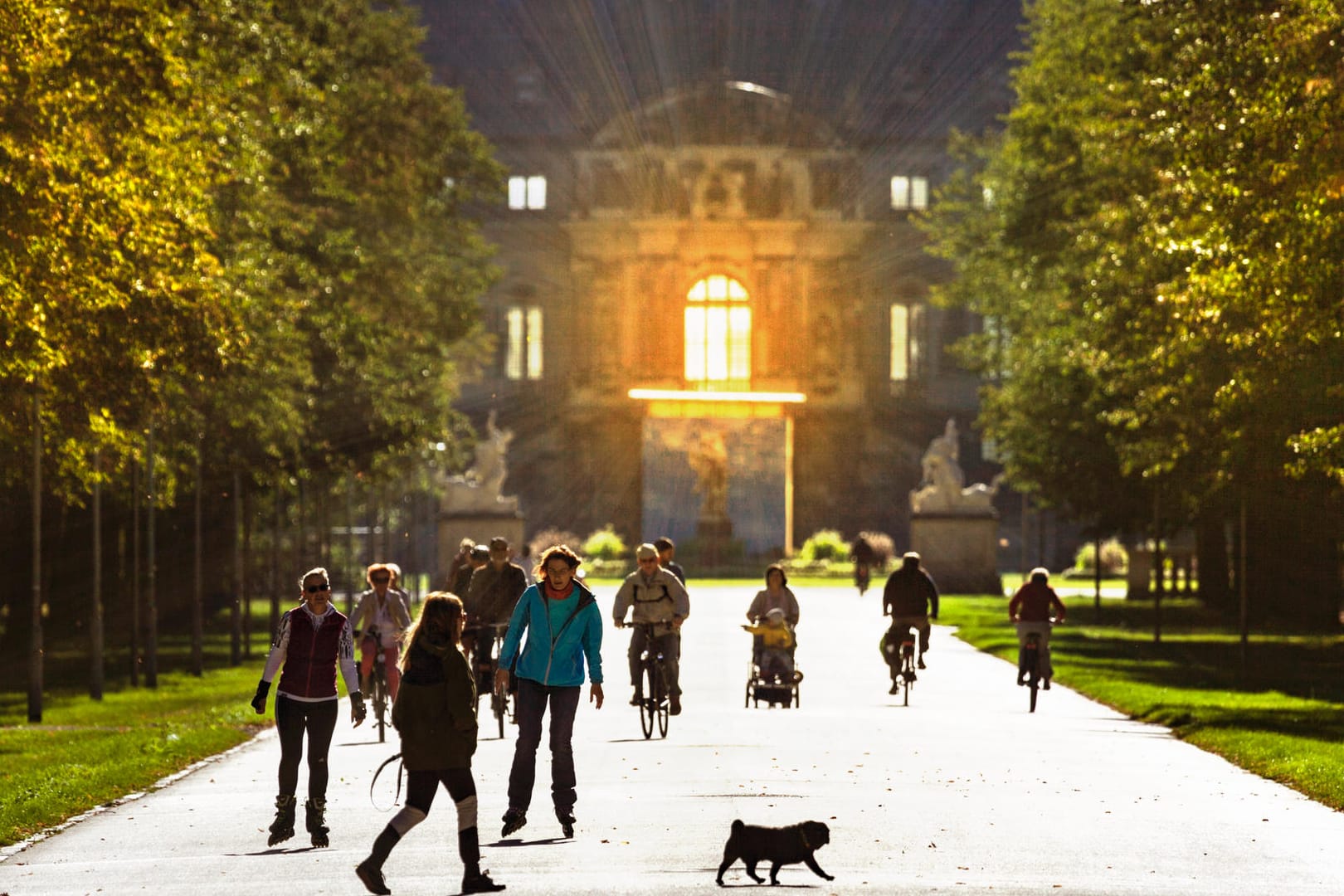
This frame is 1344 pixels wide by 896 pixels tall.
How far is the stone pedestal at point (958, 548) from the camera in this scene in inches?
2825

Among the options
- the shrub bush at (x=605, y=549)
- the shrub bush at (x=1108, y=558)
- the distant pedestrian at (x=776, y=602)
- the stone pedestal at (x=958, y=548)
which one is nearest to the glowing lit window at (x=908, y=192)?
the shrub bush at (x=1108, y=558)

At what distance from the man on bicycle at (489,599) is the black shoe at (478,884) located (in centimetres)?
1082

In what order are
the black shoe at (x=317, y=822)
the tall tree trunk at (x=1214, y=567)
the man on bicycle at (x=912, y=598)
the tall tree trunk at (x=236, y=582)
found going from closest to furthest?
the black shoe at (x=317, y=822) → the man on bicycle at (x=912, y=598) → the tall tree trunk at (x=236, y=582) → the tall tree trunk at (x=1214, y=567)

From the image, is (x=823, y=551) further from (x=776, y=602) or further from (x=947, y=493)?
(x=776, y=602)

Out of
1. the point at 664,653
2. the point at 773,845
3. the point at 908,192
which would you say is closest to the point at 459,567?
the point at 664,653

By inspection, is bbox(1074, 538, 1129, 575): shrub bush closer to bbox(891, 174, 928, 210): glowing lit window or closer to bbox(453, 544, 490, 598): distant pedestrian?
bbox(891, 174, 928, 210): glowing lit window

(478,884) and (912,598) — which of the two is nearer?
(478,884)

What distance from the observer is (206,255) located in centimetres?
2736

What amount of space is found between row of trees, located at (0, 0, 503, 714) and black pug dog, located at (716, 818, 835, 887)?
39.7ft

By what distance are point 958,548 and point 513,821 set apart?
58015 millimetres

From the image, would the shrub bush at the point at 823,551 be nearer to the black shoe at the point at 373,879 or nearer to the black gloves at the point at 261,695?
the black gloves at the point at 261,695

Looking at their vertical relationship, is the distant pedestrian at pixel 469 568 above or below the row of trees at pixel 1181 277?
below

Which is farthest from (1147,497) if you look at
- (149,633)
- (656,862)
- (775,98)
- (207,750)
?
(775,98)

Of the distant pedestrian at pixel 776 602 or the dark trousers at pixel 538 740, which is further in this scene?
the distant pedestrian at pixel 776 602
